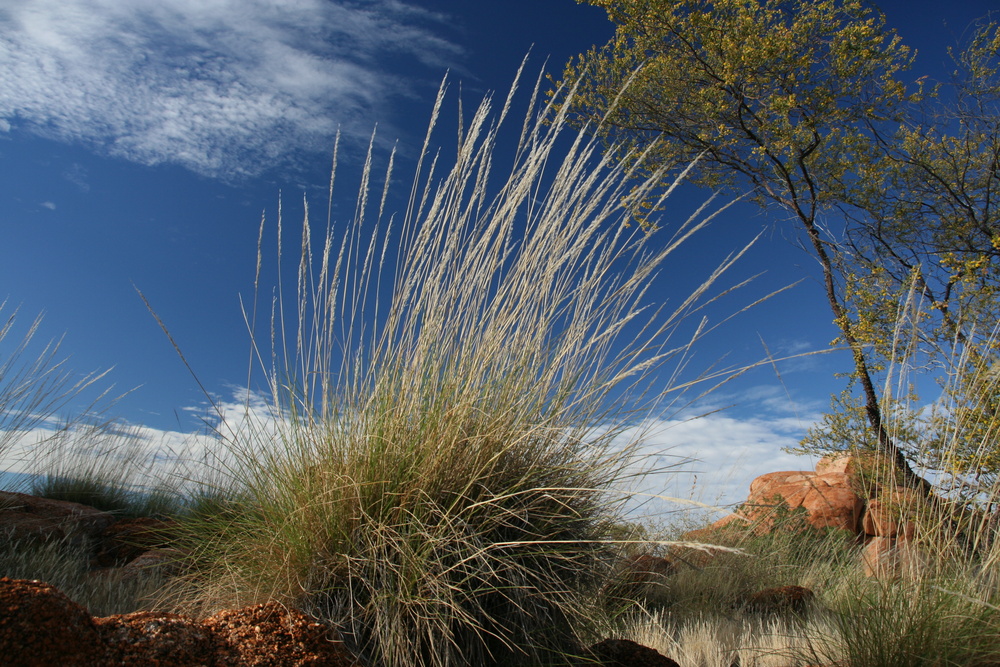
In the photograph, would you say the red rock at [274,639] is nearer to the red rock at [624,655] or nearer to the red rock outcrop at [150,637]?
the red rock outcrop at [150,637]

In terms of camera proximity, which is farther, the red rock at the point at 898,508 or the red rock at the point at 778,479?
the red rock at the point at 778,479

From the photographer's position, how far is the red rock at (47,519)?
3117mm

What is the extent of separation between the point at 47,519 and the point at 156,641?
2.63m

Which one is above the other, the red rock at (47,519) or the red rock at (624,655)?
the red rock at (47,519)

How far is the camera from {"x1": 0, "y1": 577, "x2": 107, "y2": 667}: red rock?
3.85ft

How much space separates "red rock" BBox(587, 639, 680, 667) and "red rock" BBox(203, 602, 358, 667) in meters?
0.72

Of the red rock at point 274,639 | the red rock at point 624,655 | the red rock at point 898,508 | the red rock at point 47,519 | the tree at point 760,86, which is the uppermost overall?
the tree at point 760,86

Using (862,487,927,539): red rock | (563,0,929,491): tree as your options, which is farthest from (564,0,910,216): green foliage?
(862,487,927,539): red rock

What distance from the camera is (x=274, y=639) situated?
4.69 ft

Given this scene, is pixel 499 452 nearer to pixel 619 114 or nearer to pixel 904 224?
pixel 619 114

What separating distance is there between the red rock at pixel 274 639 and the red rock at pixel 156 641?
0.04 meters

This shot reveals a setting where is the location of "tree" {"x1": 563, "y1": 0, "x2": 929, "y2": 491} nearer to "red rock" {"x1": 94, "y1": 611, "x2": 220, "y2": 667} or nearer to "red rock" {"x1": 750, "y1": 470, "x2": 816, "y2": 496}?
"red rock" {"x1": 750, "y1": 470, "x2": 816, "y2": 496}

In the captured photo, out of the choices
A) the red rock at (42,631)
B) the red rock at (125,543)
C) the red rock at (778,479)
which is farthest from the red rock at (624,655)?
the red rock at (778,479)

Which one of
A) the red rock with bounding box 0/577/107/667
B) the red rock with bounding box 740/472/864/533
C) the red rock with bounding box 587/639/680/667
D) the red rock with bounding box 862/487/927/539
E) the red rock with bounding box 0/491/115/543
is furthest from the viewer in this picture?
the red rock with bounding box 740/472/864/533
